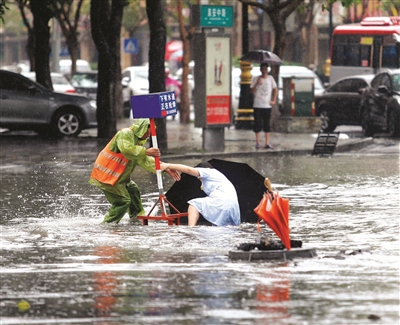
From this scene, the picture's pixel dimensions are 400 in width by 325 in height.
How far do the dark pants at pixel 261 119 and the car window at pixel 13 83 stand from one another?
18.4 ft

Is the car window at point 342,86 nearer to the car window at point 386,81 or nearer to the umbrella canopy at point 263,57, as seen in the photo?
the car window at point 386,81

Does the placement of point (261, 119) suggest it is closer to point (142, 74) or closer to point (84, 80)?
point (84, 80)

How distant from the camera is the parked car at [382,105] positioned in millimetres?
26516

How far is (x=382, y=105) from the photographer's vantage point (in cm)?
2711

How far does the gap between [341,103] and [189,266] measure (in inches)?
821

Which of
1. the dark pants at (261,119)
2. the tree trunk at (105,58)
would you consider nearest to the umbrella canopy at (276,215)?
the dark pants at (261,119)

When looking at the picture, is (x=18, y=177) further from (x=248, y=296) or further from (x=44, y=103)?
(x=248, y=296)

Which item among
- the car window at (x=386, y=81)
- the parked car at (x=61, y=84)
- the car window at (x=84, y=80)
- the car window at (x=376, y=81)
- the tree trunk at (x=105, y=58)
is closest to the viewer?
the tree trunk at (x=105, y=58)

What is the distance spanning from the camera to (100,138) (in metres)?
25.3

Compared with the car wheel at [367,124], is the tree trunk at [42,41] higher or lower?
higher

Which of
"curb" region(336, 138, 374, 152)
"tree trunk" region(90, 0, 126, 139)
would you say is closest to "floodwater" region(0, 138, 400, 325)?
"curb" region(336, 138, 374, 152)

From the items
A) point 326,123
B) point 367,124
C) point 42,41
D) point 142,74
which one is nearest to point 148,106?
point 367,124

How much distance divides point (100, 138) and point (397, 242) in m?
15.1

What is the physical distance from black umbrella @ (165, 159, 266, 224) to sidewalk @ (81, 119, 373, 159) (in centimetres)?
827
